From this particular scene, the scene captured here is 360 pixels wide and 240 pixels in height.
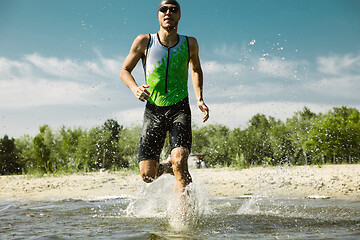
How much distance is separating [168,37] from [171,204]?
216 cm

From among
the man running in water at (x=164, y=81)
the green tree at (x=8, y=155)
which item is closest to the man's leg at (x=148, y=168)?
the man running in water at (x=164, y=81)

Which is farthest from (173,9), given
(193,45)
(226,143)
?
(226,143)

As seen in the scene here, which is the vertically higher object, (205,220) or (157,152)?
(157,152)

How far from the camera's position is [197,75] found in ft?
15.4

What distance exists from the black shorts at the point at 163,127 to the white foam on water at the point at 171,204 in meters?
0.59

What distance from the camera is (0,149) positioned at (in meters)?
55.8

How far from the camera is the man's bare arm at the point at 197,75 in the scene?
4.45 metres

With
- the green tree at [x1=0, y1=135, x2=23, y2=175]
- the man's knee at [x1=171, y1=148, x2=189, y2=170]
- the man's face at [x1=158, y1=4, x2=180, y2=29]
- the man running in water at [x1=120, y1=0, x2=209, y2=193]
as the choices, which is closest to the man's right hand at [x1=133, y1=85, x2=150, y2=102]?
the man running in water at [x1=120, y1=0, x2=209, y2=193]

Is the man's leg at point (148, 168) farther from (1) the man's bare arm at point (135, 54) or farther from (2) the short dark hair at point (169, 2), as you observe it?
(2) the short dark hair at point (169, 2)

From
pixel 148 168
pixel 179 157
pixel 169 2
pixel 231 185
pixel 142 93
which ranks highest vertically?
pixel 169 2

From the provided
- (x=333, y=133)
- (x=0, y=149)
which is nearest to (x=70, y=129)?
(x=0, y=149)

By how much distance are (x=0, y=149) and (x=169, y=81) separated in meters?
60.4

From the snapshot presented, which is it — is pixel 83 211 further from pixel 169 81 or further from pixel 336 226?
pixel 336 226

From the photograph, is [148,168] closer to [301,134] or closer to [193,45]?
[193,45]
